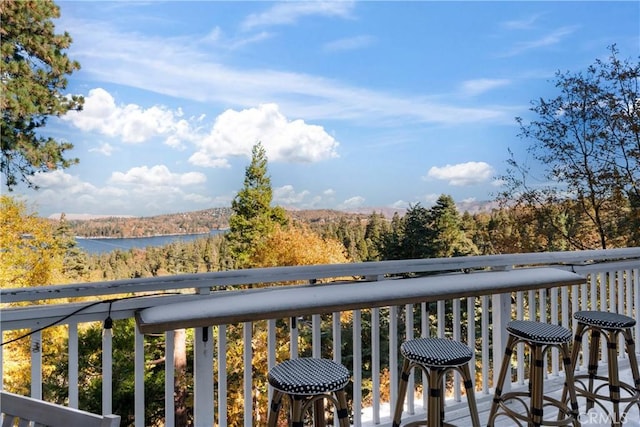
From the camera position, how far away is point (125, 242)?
14773 mm

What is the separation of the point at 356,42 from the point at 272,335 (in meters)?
14.6

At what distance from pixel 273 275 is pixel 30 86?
1025 centimetres

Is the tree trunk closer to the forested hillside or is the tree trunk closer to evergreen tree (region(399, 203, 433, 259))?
the forested hillside

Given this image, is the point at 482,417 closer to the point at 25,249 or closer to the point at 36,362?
the point at 36,362

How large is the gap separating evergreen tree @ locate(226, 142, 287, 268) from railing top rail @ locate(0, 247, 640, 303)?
555 inches

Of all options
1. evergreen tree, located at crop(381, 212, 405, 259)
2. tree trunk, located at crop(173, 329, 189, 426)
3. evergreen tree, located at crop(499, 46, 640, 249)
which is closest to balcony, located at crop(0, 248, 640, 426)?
evergreen tree, located at crop(499, 46, 640, 249)

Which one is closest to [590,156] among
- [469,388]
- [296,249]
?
[469,388]

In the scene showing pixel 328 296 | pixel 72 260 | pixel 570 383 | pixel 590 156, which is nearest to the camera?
pixel 328 296

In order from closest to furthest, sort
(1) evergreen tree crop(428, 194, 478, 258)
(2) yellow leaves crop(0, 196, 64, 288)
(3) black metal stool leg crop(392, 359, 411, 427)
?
(3) black metal stool leg crop(392, 359, 411, 427) < (2) yellow leaves crop(0, 196, 64, 288) < (1) evergreen tree crop(428, 194, 478, 258)

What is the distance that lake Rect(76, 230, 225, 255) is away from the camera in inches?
544

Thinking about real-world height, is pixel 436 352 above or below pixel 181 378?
above

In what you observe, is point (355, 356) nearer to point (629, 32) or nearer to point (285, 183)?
point (629, 32)

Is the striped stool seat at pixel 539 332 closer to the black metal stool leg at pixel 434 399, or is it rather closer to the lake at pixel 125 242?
the black metal stool leg at pixel 434 399

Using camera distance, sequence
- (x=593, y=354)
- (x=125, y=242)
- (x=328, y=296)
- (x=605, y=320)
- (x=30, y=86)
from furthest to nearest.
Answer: (x=125, y=242) < (x=30, y=86) < (x=593, y=354) < (x=605, y=320) < (x=328, y=296)
